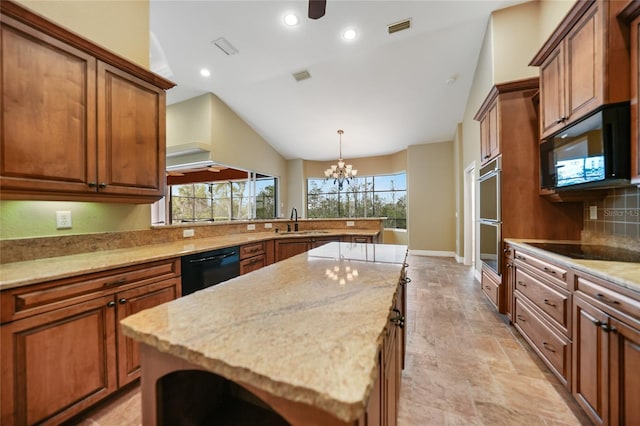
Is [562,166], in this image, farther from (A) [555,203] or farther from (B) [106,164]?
(B) [106,164]

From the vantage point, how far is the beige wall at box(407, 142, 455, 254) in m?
6.26

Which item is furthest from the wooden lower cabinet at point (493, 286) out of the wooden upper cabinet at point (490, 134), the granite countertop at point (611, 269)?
the wooden upper cabinet at point (490, 134)

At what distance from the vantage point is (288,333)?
60cm

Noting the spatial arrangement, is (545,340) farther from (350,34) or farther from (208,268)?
(350,34)

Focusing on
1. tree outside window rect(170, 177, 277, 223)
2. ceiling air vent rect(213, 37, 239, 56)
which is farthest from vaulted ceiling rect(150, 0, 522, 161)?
tree outside window rect(170, 177, 277, 223)

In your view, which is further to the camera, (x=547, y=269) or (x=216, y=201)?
(x=216, y=201)

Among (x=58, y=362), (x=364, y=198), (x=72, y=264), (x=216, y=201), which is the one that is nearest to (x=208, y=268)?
(x=72, y=264)

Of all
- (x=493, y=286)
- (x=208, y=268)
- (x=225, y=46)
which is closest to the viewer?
(x=208, y=268)

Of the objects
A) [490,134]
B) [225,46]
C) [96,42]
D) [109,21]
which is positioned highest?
[225,46]

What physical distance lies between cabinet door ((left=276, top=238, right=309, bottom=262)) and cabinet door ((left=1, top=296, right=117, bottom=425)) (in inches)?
76.3

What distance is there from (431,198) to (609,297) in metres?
5.46

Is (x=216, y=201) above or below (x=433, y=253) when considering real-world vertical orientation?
above

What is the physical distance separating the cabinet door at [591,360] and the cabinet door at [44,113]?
3.10 meters

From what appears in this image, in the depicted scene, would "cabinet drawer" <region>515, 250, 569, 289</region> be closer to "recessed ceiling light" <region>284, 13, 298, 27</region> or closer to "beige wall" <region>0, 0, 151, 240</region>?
"beige wall" <region>0, 0, 151, 240</region>
